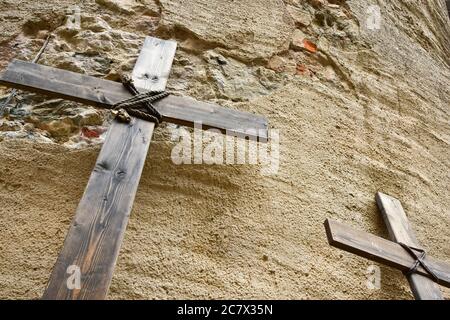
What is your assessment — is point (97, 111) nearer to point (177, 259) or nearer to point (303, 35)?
point (177, 259)

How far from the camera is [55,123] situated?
5.39ft

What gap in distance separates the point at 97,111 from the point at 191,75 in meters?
0.52

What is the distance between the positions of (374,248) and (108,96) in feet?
3.84

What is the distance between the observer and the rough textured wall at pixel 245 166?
1.41m

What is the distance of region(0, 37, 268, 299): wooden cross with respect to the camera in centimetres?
103

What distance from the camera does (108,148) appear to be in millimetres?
1348

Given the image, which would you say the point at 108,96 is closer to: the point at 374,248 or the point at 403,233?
the point at 374,248

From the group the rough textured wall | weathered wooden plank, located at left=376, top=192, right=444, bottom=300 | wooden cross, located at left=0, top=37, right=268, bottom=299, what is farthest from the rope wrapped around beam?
weathered wooden plank, located at left=376, top=192, right=444, bottom=300

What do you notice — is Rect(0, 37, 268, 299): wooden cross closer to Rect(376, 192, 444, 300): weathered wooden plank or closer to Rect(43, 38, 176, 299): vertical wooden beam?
Rect(43, 38, 176, 299): vertical wooden beam

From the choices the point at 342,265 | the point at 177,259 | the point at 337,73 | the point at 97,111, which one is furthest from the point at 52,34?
the point at 342,265

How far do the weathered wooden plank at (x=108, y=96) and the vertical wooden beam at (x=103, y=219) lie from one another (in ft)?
0.35

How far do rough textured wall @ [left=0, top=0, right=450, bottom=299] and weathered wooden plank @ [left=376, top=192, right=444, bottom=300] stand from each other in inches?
2.8

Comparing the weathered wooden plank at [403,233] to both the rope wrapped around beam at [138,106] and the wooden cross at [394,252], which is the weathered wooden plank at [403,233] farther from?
the rope wrapped around beam at [138,106]

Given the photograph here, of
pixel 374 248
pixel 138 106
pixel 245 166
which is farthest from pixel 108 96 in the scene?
pixel 374 248
